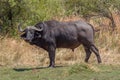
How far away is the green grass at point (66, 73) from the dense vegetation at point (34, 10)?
476 centimetres

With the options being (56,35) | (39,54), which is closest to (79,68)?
(56,35)

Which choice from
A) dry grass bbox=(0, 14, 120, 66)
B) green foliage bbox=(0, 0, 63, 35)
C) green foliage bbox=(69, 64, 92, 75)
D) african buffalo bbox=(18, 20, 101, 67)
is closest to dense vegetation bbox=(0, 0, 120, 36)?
green foliage bbox=(0, 0, 63, 35)

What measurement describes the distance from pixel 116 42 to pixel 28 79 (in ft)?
20.8

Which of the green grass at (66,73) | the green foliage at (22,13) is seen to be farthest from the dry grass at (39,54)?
the green grass at (66,73)

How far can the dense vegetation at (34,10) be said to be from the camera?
16.6 meters

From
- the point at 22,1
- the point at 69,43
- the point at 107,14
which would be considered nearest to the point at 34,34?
the point at 69,43

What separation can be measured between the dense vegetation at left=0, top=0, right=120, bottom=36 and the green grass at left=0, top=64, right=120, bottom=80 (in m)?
4.76

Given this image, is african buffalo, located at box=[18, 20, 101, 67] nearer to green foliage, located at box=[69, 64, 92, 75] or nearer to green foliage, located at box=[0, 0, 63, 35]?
green foliage, located at box=[69, 64, 92, 75]

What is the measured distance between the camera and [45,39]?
41.8ft

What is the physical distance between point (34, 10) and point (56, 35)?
4.06 metres

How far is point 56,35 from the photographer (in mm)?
12898

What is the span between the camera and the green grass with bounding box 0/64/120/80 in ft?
35.1

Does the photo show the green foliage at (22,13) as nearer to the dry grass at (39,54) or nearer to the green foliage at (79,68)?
the dry grass at (39,54)

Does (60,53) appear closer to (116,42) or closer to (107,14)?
(116,42)
